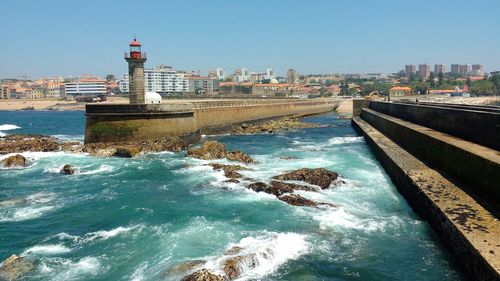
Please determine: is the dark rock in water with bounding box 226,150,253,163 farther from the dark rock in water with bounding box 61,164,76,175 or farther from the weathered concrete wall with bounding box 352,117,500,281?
the weathered concrete wall with bounding box 352,117,500,281

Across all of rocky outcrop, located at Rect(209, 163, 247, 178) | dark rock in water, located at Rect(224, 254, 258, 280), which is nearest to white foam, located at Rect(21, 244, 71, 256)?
dark rock in water, located at Rect(224, 254, 258, 280)

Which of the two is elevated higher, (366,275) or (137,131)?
(137,131)

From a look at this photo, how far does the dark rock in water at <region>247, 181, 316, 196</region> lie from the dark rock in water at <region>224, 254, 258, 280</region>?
5585mm

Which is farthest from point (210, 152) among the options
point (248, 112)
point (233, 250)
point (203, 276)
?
point (248, 112)

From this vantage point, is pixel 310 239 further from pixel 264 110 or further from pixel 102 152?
pixel 264 110

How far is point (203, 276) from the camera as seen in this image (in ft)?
25.7

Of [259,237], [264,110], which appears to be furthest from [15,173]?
[264,110]

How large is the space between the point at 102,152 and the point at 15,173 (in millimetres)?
5281

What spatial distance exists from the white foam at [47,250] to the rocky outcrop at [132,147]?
13.3m

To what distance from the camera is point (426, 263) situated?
8.94 meters

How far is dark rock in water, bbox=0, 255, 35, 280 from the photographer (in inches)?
342

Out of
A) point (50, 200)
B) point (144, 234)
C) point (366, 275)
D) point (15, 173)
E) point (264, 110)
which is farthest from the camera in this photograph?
point (264, 110)

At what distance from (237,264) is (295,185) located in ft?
23.5

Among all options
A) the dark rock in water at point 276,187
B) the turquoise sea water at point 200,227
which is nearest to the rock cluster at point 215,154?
the turquoise sea water at point 200,227
